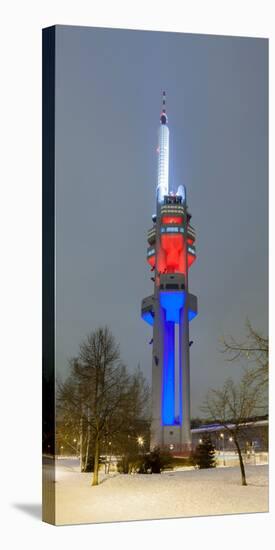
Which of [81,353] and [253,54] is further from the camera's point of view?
[253,54]

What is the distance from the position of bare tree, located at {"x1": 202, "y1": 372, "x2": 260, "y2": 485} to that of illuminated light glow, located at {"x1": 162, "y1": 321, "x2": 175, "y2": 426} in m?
0.51

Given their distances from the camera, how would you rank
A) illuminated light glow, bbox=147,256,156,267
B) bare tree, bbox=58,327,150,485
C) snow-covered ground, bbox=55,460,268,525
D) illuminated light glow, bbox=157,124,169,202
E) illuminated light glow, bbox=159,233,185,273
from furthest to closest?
illuminated light glow, bbox=159,233,185,273 < illuminated light glow, bbox=147,256,156,267 < illuminated light glow, bbox=157,124,169,202 < bare tree, bbox=58,327,150,485 < snow-covered ground, bbox=55,460,268,525

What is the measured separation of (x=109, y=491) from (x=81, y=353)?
1976 millimetres

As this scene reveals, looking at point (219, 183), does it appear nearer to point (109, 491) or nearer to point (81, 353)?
point (81, 353)

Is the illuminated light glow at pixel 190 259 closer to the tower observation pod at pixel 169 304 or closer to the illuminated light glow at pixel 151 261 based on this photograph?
the tower observation pod at pixel 169 304

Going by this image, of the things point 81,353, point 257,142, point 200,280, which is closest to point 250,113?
point 257,142

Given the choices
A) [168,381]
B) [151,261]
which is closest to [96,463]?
[168,381]

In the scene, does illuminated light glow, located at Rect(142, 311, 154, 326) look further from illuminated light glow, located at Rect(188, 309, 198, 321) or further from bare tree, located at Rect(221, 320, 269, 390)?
bare tree, located at Rect(221, 320, 269, 390)

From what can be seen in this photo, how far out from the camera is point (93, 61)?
18781 mm

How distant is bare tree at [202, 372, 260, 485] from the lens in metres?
20.0

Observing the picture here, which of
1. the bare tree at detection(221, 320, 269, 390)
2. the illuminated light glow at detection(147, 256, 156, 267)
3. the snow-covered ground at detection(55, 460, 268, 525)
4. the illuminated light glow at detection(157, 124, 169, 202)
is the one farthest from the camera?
the bare tree at detection(221, 320, 269, 390)

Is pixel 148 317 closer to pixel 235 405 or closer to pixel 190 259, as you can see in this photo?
pixel 190 259

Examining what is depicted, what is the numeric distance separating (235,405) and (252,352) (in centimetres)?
93

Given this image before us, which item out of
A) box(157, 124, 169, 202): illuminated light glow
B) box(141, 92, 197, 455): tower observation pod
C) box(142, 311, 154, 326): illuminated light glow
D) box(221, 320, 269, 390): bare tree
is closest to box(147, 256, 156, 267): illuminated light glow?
box(141, 92, 197, 455): tower observation pod
